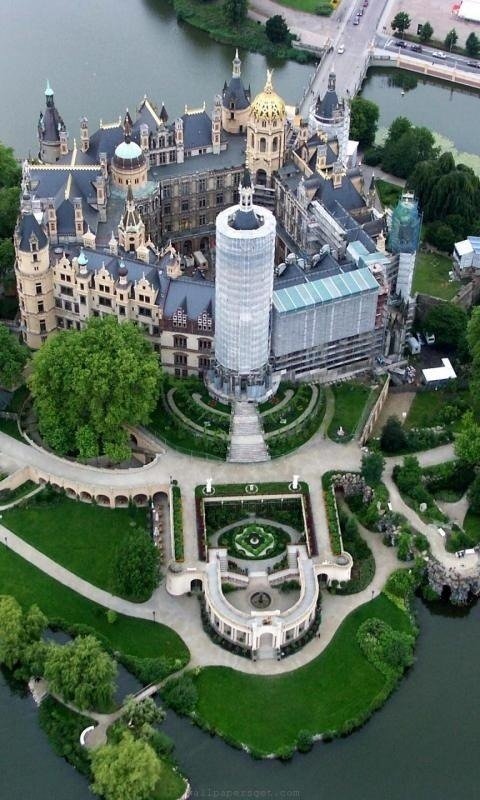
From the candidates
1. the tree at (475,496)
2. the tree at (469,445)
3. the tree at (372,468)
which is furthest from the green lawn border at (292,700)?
the tree at (469,445)

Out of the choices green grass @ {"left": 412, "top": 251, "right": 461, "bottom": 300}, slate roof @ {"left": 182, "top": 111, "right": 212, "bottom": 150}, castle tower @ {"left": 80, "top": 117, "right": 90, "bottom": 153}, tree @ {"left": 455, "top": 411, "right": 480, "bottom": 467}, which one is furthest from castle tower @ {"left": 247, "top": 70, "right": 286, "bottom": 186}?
tree @ {"left": 455, "top": 411, "right": 480, "bottom": 467}

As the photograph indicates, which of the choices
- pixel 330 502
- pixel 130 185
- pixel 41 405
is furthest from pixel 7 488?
pixel 130 185

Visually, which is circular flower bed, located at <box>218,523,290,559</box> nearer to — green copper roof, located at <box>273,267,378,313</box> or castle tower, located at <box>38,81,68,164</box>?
green copper roof, located at <box>273,267,378,313</box>

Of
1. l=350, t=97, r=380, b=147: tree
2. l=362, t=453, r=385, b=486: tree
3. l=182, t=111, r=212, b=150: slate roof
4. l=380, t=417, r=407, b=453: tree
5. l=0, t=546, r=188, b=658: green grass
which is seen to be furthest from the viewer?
l=350, t=97, r=380, b=147: tree

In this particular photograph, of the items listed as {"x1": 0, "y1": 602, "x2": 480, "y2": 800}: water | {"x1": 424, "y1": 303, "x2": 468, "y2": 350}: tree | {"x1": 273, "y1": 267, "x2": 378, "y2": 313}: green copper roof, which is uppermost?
{"x1": 273, "y1": 267, "x2": 378, "y2": 313}: green copper roof

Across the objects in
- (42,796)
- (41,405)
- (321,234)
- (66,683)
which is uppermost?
(321,234)

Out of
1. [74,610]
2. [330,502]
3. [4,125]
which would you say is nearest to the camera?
[74,610]

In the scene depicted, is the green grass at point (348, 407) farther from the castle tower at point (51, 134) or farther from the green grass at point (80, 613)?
the castle tower at point (51, 134)

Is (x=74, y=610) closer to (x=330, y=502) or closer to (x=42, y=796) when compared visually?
(x=42, y=796)
